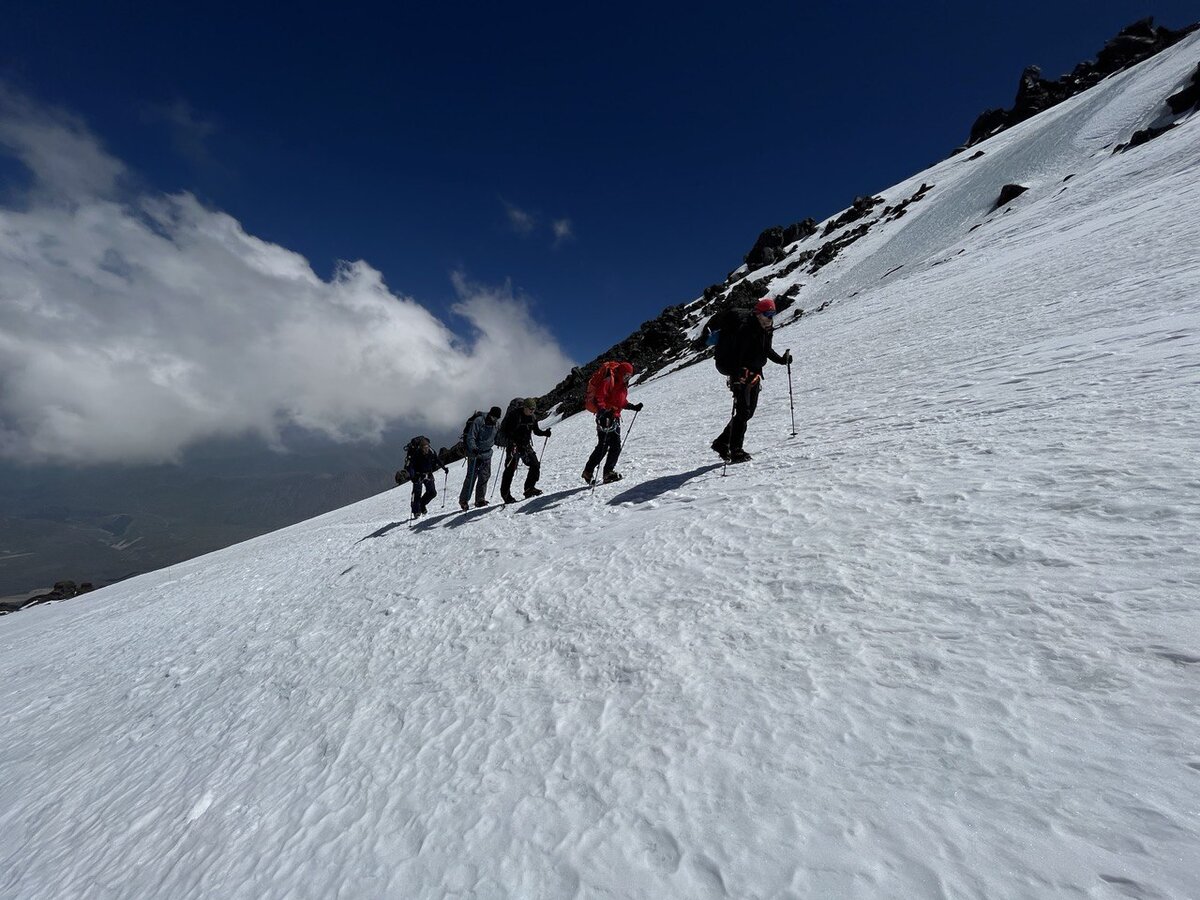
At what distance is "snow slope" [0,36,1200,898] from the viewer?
6.84 feet

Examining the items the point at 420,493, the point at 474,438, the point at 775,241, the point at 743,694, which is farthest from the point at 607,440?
the point at 775,241

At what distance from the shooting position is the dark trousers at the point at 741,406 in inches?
291

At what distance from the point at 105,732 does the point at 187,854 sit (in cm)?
389

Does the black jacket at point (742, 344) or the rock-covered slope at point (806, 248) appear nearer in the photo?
the black jacket at point (742, 344)

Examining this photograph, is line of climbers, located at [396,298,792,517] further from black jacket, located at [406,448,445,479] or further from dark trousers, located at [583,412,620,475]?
black jacket, located at [406,448,445,479]

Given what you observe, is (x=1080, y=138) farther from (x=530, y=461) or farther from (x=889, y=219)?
(x=530, y=461)

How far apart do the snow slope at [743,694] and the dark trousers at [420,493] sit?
187 inches

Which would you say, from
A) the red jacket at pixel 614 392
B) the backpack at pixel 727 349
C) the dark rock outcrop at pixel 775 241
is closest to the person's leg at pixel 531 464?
the red jacket at pixel 614 392

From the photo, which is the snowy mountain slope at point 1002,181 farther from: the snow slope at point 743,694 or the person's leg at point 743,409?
the snow slope at point 743,694

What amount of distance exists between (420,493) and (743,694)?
472 inches

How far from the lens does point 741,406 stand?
24.6 feet

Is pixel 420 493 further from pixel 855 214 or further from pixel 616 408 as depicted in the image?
pixel 855 214

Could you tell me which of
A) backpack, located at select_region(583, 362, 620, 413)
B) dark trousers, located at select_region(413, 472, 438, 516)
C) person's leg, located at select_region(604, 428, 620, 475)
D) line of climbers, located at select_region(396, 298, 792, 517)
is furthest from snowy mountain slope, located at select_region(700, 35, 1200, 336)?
dark trousers, located at select_region(413, 472, 438, 516)

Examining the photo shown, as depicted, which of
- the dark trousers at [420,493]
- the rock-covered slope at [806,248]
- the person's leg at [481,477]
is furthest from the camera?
the rock-covered slope at [806,248]
